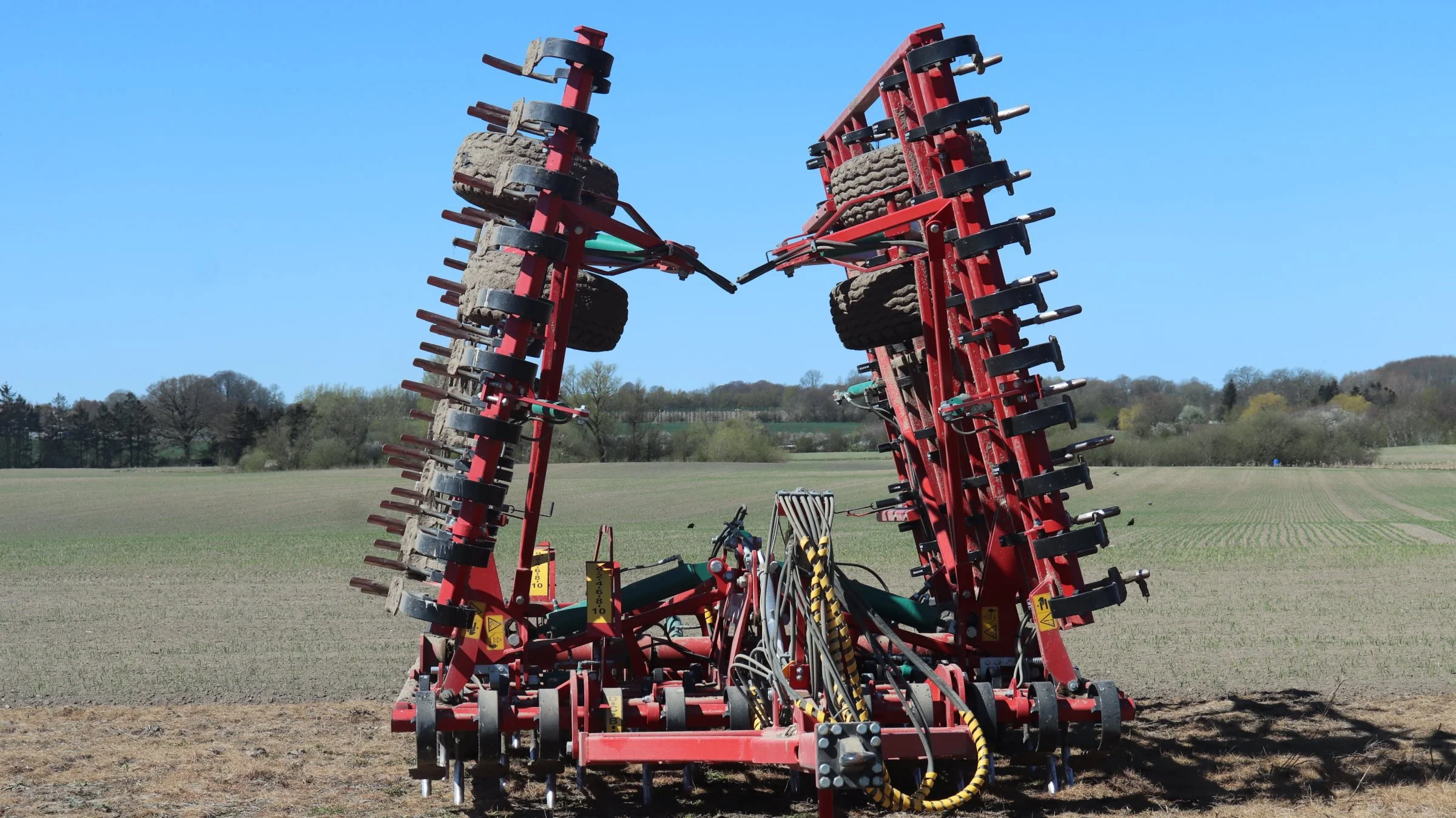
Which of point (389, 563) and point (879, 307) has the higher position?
point (879, 307)

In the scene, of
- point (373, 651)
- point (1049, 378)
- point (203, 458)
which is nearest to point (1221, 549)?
point (373, 651)

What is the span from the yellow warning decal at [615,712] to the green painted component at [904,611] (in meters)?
1.84

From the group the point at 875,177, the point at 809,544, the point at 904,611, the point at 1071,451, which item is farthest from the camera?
the point at 875,177

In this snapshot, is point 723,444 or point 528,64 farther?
point 723,444

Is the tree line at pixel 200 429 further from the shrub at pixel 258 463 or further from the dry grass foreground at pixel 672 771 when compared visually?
the dry grass foreground at pixel 672 771

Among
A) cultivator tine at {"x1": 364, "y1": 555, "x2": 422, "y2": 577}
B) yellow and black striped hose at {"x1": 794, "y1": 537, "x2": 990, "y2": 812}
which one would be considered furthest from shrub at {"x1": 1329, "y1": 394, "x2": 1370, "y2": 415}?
yellow and black striped hose at {"x1": 794, "y1": 537, "x2": 990, "y2": 812}

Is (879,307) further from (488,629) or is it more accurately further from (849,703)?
(488,629)

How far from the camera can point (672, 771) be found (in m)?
8.60

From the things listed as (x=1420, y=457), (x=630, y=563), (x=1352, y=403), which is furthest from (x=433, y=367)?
(x=1352, y=403)

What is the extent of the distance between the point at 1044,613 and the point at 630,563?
16005mm

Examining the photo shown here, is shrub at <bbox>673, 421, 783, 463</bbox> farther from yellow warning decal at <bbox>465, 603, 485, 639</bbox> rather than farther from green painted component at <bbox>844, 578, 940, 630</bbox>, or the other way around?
yellow warning decal at <bbox>465, 603, 485, 639</bbox>

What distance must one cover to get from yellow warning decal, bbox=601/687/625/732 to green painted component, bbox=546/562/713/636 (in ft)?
4.00

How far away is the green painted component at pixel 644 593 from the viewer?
27.3ft

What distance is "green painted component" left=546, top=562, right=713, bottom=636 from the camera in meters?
8.33
